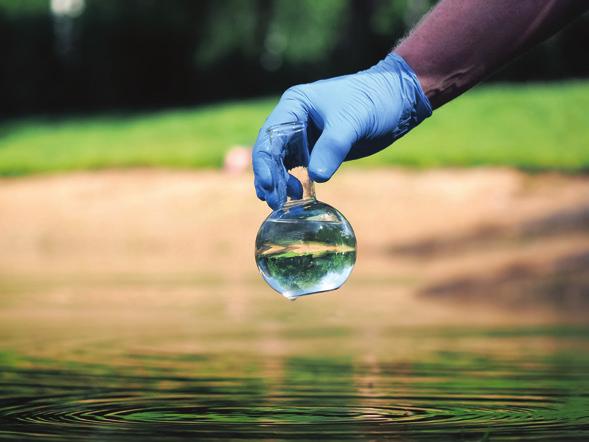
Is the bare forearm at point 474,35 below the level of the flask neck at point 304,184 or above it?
above

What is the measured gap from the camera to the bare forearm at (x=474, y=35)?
3539 mm

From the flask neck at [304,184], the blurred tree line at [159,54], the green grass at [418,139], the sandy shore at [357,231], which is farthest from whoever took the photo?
the blurred tree line at [159,54]

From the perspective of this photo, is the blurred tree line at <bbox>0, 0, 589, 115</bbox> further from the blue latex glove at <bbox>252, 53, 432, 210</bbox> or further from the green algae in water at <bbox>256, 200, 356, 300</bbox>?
the green algae in water at <bbox>256, 200, 356, 300</bbox>

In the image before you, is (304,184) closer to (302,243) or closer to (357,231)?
(302,243)

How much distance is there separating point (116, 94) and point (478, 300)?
2184cm

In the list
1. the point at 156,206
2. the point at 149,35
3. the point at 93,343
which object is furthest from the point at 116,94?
the point at 93,343

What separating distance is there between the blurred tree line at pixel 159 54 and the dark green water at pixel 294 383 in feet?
68.4

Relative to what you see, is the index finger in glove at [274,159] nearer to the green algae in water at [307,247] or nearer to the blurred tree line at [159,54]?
the green algae in water at [307,247]

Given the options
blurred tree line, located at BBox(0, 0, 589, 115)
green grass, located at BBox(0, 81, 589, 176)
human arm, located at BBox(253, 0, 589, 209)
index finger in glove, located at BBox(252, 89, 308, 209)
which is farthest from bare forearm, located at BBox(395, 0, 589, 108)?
blurred tree line, located at BBox(0, 0, 589, 115)

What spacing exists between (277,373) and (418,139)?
14.6 metres

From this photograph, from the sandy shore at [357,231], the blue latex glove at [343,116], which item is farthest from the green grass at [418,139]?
the blue latex glove at [343,116]

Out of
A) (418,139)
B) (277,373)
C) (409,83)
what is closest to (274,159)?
(409,83)

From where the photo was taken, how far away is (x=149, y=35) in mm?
28797

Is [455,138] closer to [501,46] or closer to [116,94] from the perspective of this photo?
[116,94]
